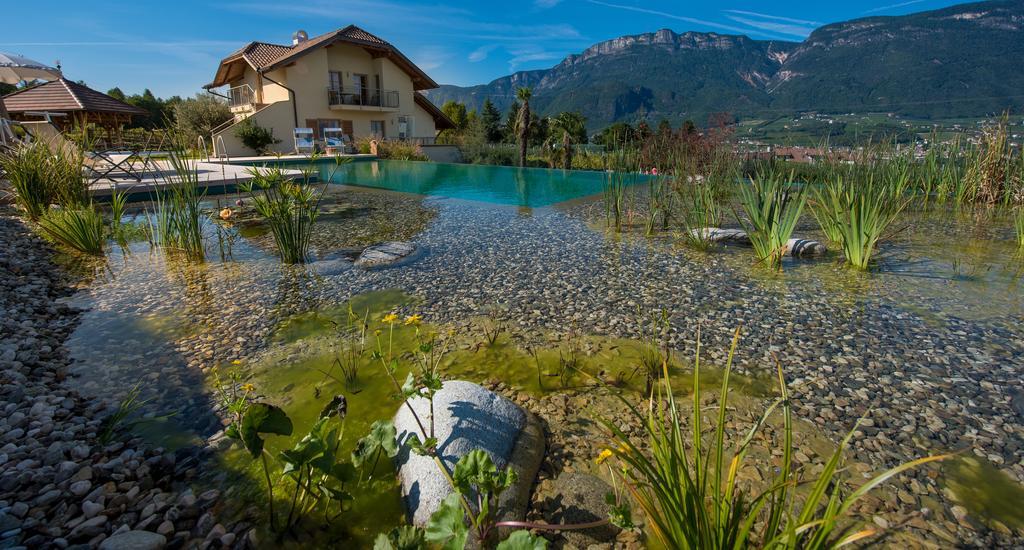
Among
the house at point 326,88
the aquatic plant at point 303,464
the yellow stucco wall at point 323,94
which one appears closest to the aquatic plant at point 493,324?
the aquatic plant at point 303,464

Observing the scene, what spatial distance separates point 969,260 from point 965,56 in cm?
11086

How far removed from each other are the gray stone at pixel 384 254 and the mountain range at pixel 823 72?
50477mm

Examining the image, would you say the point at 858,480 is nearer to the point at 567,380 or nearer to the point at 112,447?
the point at 567,380

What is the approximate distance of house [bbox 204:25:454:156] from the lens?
18406 mm

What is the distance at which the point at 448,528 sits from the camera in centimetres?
106

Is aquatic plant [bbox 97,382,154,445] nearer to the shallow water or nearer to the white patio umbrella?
the shallow water

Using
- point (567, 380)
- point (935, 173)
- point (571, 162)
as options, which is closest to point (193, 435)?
point (567, 380)

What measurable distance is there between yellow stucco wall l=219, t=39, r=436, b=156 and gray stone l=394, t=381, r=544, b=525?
1859 cm

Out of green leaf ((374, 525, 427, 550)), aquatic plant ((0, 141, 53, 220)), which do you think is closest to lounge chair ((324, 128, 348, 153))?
aquatic plant ((0, 141, 53, 220))

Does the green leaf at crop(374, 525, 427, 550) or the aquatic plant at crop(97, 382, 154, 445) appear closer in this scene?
the green leaf at crop(374, 525, 427, 550)

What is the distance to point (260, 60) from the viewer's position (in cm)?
1917

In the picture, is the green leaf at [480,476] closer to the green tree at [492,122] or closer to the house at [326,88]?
the house at [326,88]

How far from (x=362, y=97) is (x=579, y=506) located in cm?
2242

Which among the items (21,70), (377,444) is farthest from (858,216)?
(21,70)
